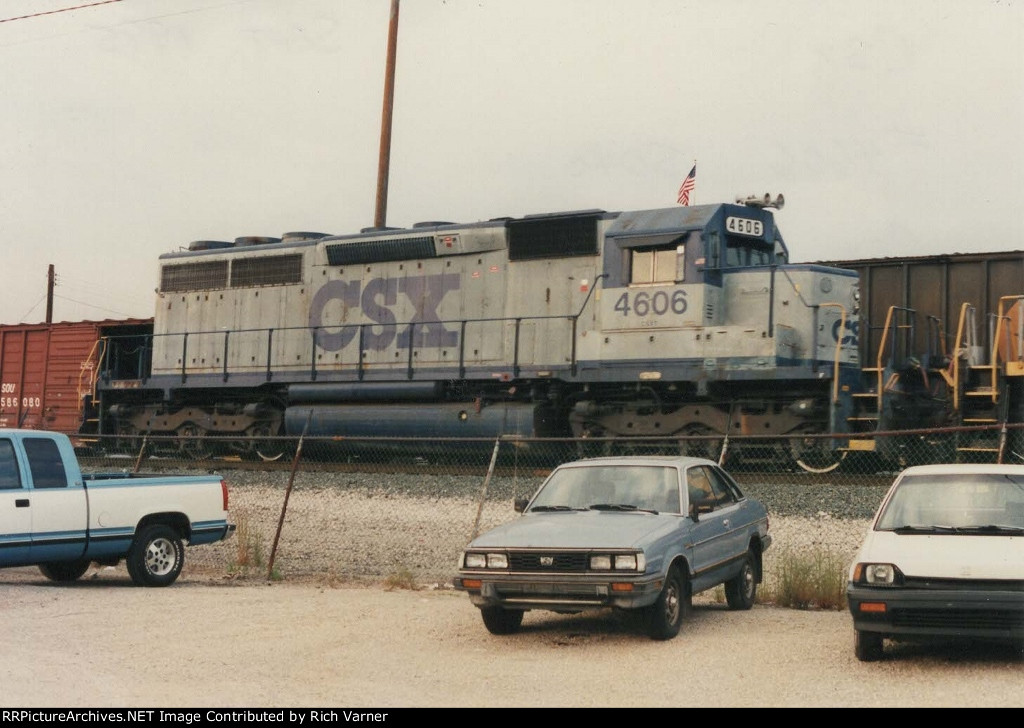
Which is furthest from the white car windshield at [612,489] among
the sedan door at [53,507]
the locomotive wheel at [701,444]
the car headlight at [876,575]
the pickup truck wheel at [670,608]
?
the locomotive wheel at [701,444]

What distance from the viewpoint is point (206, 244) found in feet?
74.9

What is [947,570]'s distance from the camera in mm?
7102

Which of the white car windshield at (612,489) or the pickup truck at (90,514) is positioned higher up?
the white car windshield at (612,489)

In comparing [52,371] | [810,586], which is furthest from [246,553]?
[52,371]

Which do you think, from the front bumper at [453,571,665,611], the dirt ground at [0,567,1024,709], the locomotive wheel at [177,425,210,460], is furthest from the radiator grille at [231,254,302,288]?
the front bumper at [453,571,665,611]

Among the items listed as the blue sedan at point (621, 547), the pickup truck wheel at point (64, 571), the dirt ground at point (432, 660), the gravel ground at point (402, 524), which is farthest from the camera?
the gravel ground at point (402, 524)

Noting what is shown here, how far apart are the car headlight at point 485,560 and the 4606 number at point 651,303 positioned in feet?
28.5

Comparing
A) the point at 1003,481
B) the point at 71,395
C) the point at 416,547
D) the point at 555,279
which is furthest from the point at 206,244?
the point at 1003,481

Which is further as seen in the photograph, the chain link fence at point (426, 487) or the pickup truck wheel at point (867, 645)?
the chain link fence at point (426, 487)

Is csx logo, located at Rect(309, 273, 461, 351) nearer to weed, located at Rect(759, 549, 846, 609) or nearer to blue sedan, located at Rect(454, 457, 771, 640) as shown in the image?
weed, located at Rect(759, 549, 846, 609)

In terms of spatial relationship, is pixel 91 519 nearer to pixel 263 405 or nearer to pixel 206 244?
pixel 263 405

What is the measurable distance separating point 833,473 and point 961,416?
2003mm

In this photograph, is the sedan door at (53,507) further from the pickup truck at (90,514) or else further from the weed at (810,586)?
the weed at (810,586)

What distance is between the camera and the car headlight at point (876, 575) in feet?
23.6
